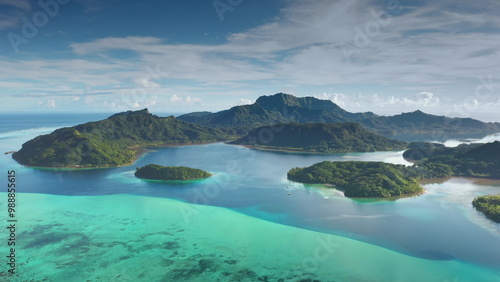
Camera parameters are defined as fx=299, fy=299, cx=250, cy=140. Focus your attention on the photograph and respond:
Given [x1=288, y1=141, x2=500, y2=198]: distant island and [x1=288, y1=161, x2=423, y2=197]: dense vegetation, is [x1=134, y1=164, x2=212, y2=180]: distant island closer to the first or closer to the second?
[x1=288, y1=141, x2=500, y2=198]: distant island

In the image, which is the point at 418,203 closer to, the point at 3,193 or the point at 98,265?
the point at 98,265

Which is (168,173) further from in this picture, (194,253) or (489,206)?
(489,206)

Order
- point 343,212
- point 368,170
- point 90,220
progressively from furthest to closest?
point 368,170, point 343,212, point 90,220

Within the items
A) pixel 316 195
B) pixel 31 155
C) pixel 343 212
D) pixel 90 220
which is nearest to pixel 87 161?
pixel 31 155

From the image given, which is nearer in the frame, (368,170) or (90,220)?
(90,220)

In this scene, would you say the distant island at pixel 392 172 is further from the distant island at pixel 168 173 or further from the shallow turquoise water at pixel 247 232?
the distant island at pixel 168 173

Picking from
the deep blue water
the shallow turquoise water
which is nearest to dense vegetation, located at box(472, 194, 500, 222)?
the deep blue water
